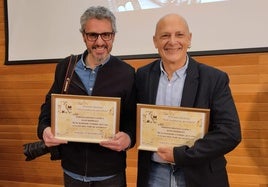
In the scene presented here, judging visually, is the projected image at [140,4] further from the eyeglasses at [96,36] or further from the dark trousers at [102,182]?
the dark trousers at [102,182]

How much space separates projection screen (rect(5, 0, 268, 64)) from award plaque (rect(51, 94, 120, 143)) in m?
1.39

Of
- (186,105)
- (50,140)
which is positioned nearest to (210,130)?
(186,105)

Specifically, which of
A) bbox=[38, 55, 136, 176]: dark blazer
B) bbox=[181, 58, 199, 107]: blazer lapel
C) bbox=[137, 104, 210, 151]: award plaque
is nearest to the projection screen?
bbox=[38, 55, 136, 176]: dark blazer

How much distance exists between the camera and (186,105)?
4.79ft

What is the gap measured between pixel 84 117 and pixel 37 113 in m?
1.94

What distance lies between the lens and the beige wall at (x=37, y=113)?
271 centimetres

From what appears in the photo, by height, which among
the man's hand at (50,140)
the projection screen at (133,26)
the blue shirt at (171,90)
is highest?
the projection screen at (133,26)

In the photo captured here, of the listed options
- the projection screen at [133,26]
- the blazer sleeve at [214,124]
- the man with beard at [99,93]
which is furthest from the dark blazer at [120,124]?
the projection screen at [133,26]

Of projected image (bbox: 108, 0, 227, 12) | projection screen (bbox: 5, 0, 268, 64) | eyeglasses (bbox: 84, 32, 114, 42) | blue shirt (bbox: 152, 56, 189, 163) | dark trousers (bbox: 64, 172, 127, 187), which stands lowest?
dark trousers (bbox: 64, 172, 127, 187)

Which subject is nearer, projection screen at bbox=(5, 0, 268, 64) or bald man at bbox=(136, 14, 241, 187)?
bald man at bbox=(136, 14, 241, 187)

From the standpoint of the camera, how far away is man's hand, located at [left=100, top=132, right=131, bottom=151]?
5.32 feet

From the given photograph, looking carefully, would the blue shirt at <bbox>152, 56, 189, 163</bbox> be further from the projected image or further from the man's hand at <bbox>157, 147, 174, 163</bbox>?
the projected image

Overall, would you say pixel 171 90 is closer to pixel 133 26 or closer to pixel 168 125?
pixel 168 125

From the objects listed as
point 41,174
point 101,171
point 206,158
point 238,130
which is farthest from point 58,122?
point 41,174
